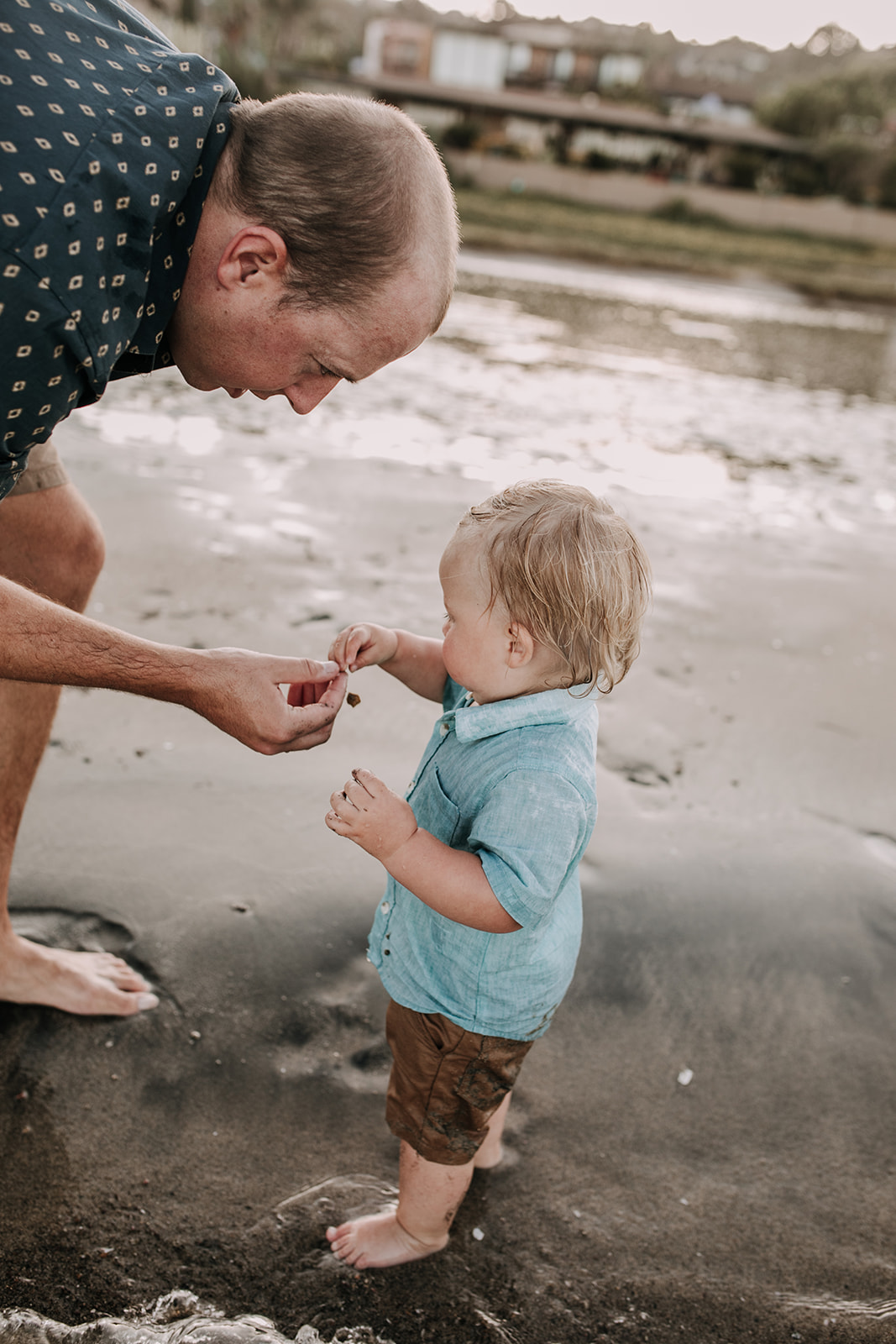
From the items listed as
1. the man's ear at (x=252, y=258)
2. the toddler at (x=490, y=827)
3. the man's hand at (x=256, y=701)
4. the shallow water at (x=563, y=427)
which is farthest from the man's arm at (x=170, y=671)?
the shallow water at (x=563, y=427)

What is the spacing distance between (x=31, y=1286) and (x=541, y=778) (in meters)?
1.11

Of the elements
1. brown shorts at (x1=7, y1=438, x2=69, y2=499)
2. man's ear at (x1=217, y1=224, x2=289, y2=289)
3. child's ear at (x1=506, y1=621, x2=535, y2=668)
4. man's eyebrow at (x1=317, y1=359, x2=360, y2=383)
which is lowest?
brown shorts at (x1=7, y1=438, x2=69, y2=499)

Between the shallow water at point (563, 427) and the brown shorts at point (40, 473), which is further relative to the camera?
the shallow water at point (563, 427)

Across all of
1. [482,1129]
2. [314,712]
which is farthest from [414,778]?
[482,1129]

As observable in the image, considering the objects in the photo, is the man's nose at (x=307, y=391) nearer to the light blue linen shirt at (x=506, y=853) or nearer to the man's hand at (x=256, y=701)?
the man's hand at (x=256, y=701)

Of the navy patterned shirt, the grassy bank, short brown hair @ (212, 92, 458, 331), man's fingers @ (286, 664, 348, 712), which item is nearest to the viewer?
the navy patterned shirt

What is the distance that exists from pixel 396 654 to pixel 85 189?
0.88 meters

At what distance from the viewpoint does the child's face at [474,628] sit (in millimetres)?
1475

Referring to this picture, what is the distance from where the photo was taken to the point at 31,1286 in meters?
1.52

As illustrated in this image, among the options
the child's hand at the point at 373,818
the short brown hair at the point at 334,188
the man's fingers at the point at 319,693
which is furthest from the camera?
the man's fingers at the point at 319,693

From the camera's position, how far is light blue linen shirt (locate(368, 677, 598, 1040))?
140 cm

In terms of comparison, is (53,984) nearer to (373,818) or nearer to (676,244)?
(373,818)

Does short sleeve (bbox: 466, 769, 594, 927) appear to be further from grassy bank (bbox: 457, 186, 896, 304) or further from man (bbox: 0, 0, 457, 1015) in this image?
grassy bank (bbox: 457, 186, 896, 304)

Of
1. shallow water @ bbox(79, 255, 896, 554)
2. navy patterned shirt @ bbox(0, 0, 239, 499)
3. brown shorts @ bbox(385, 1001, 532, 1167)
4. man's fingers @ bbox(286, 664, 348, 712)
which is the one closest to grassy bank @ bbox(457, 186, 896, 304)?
shallow water @ bbox(79, 255, 896, 554)
